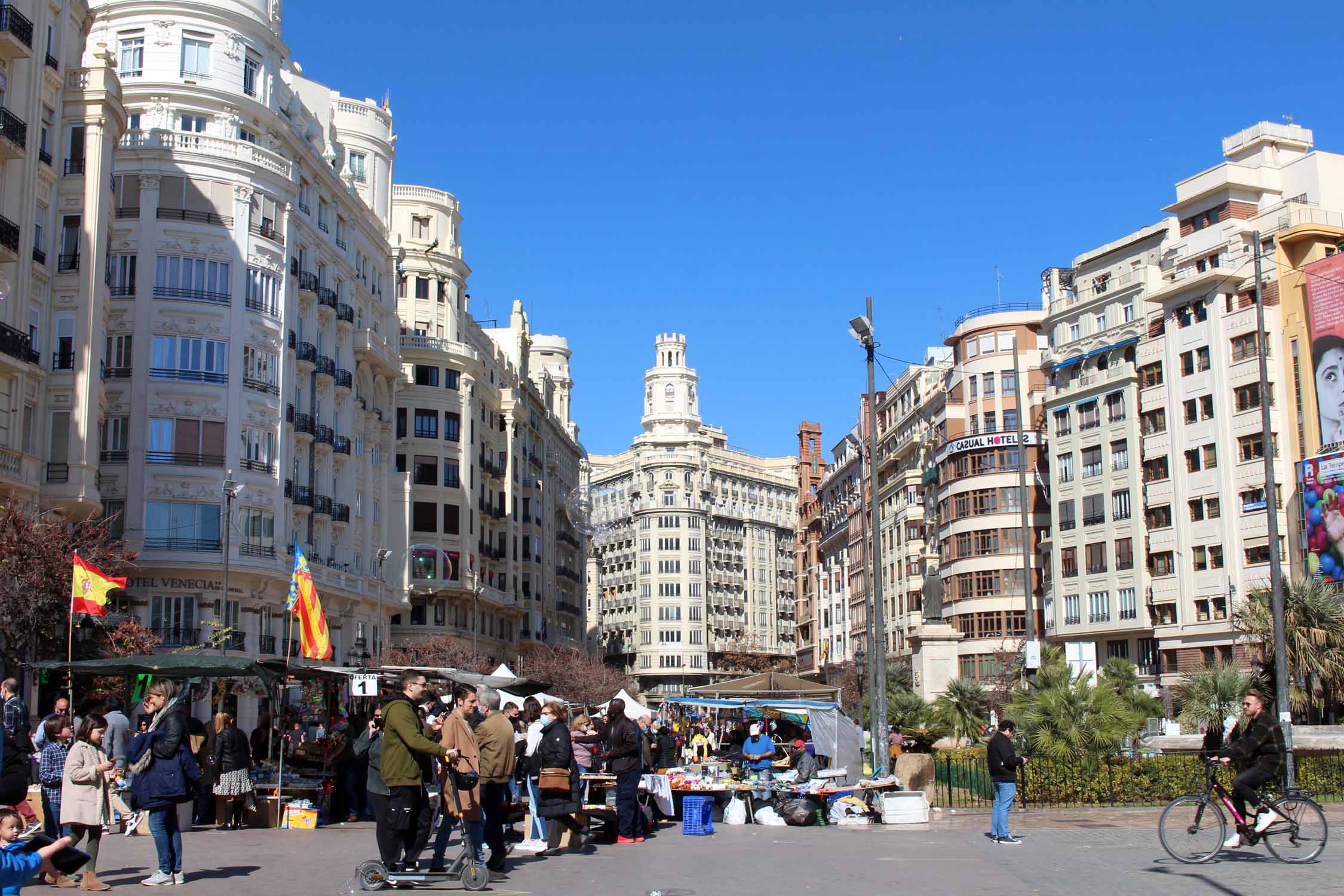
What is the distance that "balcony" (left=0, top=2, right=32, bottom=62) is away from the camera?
33.8 meters

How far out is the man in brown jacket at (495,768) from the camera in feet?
51.2

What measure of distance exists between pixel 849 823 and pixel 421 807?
1072 centimetres

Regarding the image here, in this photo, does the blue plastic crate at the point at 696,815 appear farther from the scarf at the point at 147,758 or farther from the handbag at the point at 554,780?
the scarf at the point at 147,758

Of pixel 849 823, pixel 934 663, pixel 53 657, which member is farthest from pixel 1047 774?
pixel 934 663

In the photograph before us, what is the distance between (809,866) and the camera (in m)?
16.6

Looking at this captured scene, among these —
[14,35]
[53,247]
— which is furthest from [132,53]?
[14,35]

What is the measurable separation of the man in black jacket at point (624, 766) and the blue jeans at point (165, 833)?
672cm

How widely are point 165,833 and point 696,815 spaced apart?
29.8ft

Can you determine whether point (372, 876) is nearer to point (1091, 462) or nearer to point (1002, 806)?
point (1002, 806)

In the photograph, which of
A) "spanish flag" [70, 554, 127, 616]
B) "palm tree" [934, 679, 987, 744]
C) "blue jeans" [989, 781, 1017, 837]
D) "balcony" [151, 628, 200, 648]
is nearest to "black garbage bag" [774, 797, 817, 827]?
"blue jeans" [989, 781, 1017, 837]

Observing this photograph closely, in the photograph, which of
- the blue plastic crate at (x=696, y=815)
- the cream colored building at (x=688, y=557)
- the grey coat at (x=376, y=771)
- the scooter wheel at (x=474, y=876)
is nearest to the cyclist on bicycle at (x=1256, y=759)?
the blue plastic crate at (x=696, y=815)

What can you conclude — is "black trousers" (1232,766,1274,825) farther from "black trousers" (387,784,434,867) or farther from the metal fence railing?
the metal fence railing

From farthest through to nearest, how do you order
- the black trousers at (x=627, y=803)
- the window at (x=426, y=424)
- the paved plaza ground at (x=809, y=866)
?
the window at (x=426, y=424) < the black trousers at (x=627, y=803) < the paved plaza ground at (x=809, y=866)

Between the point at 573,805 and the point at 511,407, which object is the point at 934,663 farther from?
the point at 573,805
